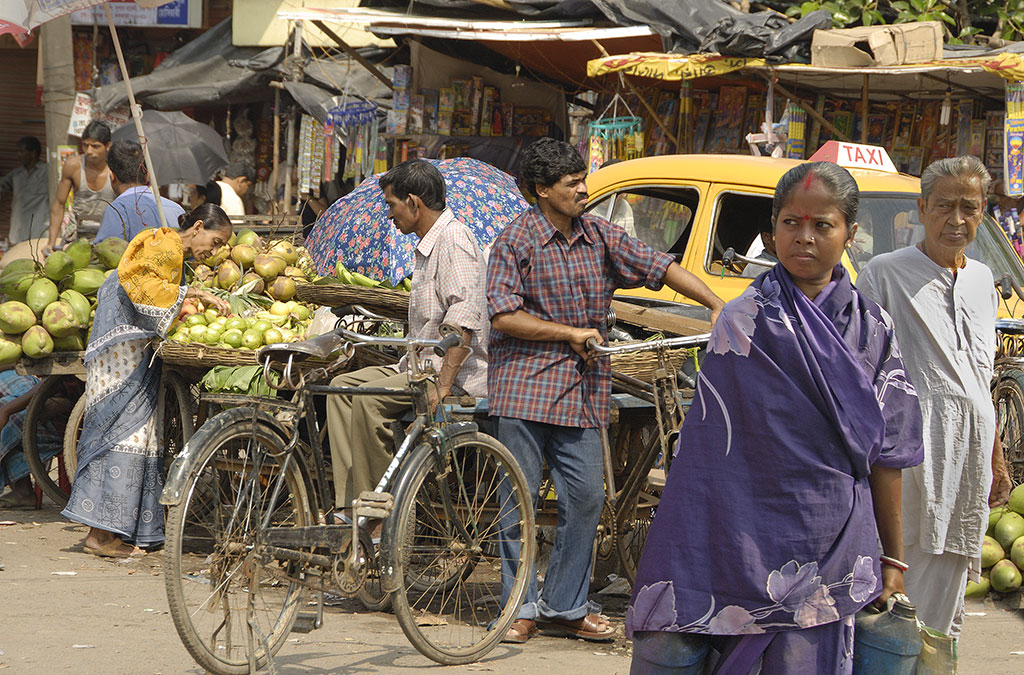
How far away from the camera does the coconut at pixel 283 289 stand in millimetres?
7320

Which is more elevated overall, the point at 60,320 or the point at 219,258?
the point at 219,258

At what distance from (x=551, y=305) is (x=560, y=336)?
160 millimetres

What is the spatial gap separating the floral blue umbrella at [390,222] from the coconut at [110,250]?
1080 millimetres

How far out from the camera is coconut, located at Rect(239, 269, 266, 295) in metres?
7.40

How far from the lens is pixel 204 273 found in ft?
25.5

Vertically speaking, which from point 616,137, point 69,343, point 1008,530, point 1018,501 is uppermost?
point 616,137

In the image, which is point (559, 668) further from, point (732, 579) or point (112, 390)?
point (112, 390)

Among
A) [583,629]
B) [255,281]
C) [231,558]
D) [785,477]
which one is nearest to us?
[785,477]

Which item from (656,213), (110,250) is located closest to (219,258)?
(110,250)

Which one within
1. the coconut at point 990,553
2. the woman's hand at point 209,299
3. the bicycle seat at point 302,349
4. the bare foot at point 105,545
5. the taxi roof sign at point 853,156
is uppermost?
the taxi roof sign at point 853,156

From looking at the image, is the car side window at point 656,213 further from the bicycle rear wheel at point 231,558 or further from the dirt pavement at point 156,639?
the bicycle rear wheel at point 231,558

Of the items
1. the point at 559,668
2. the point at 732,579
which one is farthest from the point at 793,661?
the point at 559,668

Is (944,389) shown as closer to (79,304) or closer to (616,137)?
(79,304)

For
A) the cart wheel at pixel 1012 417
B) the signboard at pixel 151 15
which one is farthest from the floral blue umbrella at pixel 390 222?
the signboard at pixel 151 15
